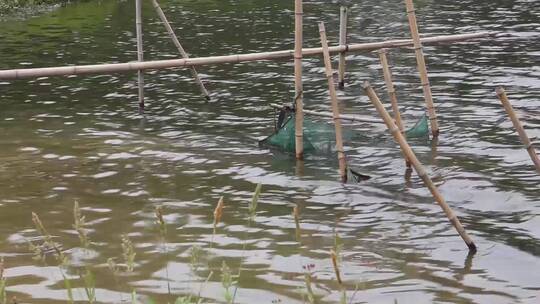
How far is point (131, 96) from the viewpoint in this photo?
15.6 metres

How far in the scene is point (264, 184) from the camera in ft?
31.4

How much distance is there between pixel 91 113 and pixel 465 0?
17.9 m

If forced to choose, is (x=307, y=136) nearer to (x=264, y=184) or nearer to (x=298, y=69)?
(x=298, y=69)

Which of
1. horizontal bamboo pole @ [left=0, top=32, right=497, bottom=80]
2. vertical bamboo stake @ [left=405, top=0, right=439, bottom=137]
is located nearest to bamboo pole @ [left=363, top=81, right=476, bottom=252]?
vertical bamboo stake @ [left=405, top=0, right=439, bottom=137]

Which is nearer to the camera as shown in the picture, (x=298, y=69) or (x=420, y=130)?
(x=298, y=69)

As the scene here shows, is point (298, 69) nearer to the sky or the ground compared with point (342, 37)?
nearer to the sky

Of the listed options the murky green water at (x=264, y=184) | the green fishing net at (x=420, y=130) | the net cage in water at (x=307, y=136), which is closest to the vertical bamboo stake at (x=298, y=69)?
the net cage in water at (x=307, y=136)

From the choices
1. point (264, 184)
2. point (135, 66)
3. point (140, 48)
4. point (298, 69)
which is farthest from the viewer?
point (140, 48)

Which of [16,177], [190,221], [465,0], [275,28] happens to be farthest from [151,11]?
[190,221]

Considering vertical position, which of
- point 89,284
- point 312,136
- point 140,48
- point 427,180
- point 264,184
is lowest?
point 264,184

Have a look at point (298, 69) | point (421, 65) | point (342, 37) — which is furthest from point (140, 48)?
point (421, 65)

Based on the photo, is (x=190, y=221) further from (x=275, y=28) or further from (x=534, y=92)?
(x=275, y=28)

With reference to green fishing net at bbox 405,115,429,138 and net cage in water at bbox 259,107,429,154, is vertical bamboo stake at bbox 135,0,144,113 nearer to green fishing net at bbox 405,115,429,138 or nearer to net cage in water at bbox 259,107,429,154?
net cage in water at bbox 259,107,429,154

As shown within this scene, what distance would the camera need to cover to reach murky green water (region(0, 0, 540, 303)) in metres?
6.61
